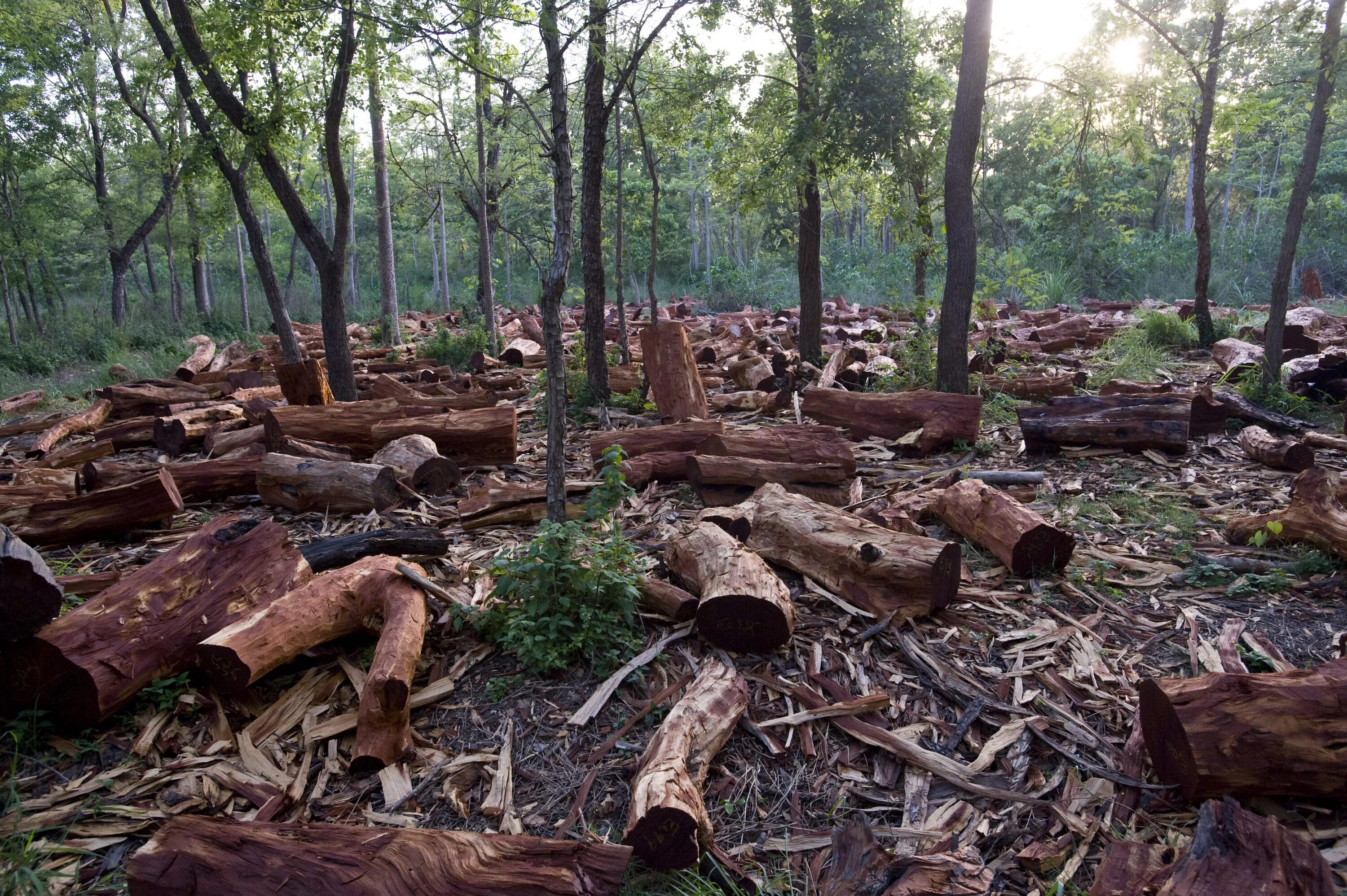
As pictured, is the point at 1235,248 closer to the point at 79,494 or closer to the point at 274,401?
the point at 274,401

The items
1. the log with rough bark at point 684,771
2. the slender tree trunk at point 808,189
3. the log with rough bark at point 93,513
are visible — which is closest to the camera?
the log with rough bark at point 684,771

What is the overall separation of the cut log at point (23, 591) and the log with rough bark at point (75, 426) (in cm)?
621

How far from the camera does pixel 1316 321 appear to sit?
12875mm

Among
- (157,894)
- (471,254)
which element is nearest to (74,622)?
(157,894)

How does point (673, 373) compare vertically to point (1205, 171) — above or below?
below

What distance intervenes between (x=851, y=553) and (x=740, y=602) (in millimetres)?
872

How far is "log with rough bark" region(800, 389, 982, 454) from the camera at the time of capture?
22.3 ft

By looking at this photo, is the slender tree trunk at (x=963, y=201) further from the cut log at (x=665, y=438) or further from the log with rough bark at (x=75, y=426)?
the log with rough bark at (x=75, y=426)

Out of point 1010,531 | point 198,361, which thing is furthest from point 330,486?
point 198,361

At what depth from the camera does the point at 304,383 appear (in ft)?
26.1

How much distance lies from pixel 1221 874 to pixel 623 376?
807cm

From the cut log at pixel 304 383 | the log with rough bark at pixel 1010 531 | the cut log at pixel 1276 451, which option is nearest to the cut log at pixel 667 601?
the log with rough bark at pixel 1010 531

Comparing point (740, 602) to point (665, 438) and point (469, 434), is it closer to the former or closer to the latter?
point (665, 438)

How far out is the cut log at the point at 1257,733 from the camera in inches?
98.5
